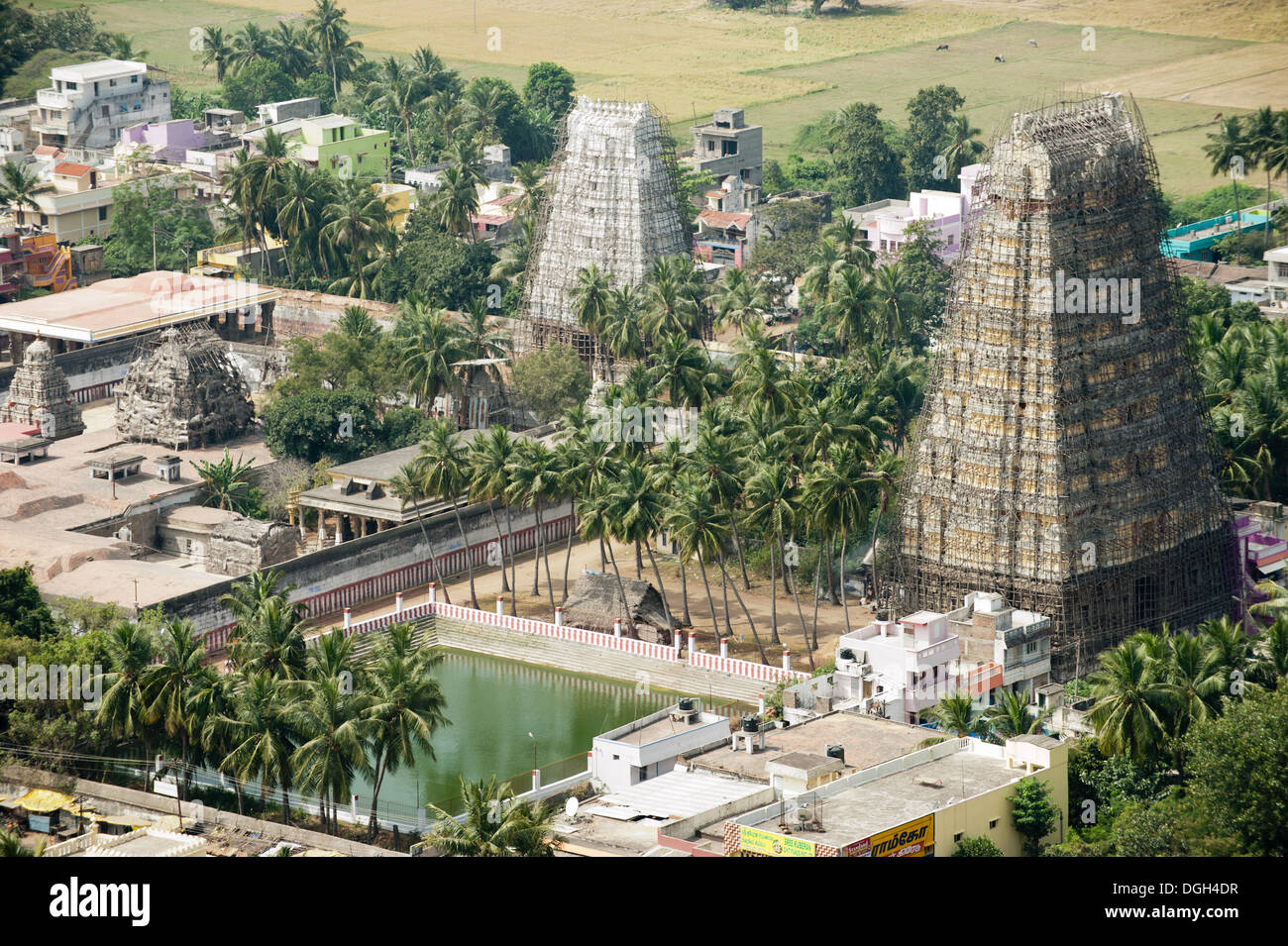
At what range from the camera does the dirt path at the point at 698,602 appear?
369ft

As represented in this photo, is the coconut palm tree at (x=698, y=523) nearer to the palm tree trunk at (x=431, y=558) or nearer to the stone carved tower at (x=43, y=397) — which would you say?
the palm tree trunk at (x=431, y=558)

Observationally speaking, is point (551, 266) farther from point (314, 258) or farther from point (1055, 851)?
point (1055, 851)

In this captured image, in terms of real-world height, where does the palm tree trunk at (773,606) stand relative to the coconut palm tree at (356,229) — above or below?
below

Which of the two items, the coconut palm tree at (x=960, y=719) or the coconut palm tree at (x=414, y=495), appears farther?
the coconut palm tree at (x=414, y=495)

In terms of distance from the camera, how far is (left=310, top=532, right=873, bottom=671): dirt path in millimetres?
112438

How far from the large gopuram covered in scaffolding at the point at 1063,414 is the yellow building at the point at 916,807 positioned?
21.1m

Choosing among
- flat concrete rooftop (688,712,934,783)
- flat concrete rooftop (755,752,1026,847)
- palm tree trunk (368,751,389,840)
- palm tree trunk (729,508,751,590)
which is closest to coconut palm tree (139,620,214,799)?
palm tree trunk (368,751,389,840)

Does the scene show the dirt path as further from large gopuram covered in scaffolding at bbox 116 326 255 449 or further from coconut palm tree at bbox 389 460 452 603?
large gopuram covered in scaffolding at bbox 116 326 255 449

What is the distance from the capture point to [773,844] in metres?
72.8

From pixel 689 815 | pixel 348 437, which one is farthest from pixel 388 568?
pixel 689 815

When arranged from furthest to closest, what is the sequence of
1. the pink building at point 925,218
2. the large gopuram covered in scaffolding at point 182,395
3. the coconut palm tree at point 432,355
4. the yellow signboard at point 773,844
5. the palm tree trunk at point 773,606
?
1. the pink building at point 925,218
2. the large gopuram covered in scaffolding at point 182,395
3. the coconut palm tree at point 432,355
4. the palm tree trunk at point 773,606
5. the yellow signboard at point 773,844

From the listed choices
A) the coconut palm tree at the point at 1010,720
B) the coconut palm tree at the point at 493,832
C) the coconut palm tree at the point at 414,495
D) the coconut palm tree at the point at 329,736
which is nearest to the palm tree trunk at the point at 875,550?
the coconut palm tree at the point at 1010,720
